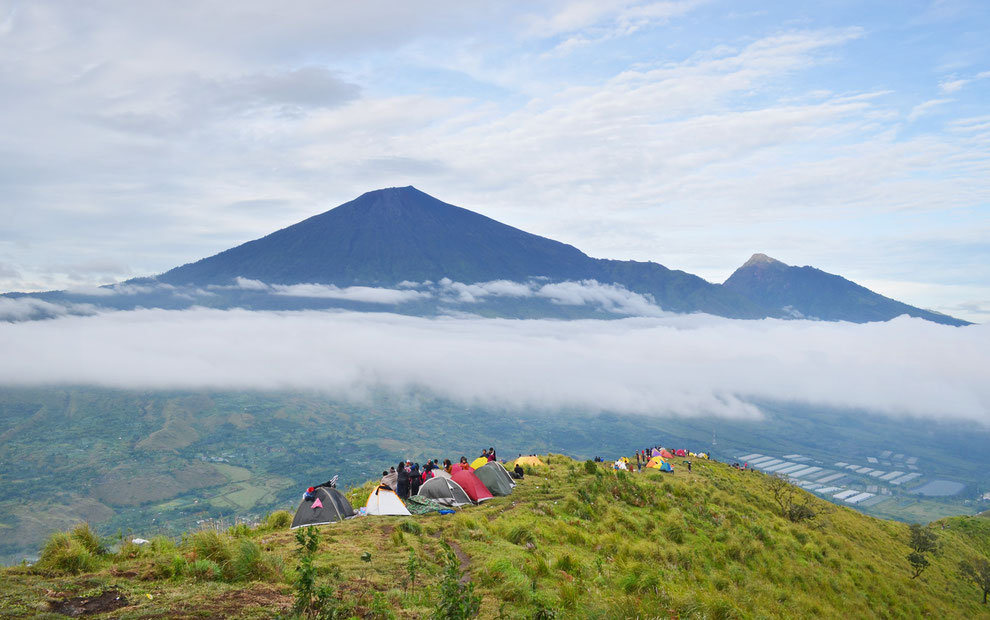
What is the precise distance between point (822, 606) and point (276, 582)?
16.1 m

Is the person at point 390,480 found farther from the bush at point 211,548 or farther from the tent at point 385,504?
the bush at point 211,548

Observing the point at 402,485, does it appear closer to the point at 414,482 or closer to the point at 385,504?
the point at 414,482

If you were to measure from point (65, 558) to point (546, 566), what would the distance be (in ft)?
31.4

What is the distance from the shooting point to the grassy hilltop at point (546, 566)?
8.76m

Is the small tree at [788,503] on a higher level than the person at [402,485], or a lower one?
lower

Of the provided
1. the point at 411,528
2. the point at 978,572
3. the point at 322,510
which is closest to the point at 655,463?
the point at 978,572

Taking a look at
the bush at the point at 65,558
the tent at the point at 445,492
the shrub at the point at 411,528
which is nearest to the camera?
the bush at the point at 65,558

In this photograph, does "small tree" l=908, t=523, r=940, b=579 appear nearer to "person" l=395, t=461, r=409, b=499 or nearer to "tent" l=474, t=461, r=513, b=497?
"tent" l=474, t=461, r=513, b=497

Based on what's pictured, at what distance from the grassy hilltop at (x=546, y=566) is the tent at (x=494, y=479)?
61 centimetres

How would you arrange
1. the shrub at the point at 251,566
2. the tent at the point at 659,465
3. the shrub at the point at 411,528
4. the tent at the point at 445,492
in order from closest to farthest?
the shrub at the point at 251,566
the shrub at the point at 411,528
the tent at the point at 445,492
the tent at the point at 659,465

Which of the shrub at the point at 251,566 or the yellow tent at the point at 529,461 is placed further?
the yellow tent at the point at 529,461

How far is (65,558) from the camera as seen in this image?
9562 mm

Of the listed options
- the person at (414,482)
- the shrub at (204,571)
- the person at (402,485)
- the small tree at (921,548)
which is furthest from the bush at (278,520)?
the small tree at (921,548)

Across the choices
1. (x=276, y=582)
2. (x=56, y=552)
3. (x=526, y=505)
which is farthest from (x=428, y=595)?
(x=526, y=505)
